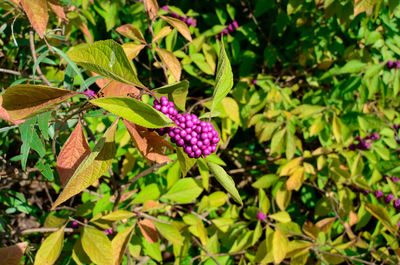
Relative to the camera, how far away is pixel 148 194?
1660mm

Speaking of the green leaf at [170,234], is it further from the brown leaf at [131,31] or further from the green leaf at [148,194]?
the brown leaf at [131,31]

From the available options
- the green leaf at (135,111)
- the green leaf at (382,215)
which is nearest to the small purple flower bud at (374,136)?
the green leaf at (382,215)

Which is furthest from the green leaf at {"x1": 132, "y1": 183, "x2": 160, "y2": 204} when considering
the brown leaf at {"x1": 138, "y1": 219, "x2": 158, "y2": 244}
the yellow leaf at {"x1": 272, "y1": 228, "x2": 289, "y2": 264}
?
the yellow leaf at {"x1": 272, "y1": 228, "x2": 289, "y2": 264}

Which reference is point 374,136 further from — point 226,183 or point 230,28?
point 226,183

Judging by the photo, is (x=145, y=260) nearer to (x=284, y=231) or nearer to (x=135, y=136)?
(x=284, y=231)

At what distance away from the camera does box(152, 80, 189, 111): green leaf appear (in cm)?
80

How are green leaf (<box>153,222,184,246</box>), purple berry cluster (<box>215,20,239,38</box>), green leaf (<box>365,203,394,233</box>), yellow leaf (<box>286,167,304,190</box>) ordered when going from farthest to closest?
purple berry cluster (<box>215,20,239,38</box>), yellow leaf (<box>286,167,304,190</box>), green leaf (<box>365,203,394,233</box>), green leaf (<box>153,222,184,246</box>)

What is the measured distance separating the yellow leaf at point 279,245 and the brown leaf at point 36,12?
5.02ft

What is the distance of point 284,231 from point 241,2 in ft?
6.16

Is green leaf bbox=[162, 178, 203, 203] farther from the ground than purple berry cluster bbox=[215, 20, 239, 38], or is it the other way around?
purple berry cluster bbox=[215, 20, 239, 38]

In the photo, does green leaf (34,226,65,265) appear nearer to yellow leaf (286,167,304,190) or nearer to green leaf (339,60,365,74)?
yellow leaf (286,167,304,190)

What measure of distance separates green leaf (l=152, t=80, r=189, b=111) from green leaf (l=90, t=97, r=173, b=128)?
0.16 metres

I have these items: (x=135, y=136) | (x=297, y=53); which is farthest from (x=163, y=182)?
(x=297, y=53)

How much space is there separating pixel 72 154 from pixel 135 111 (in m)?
0.37
